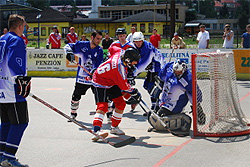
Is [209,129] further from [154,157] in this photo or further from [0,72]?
[0,72]

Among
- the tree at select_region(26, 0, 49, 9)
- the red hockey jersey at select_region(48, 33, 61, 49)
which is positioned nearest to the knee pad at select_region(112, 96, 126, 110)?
the red hockey jersey at select_region(48, 33, 61, 49)

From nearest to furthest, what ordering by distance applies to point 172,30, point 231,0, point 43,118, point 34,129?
1. point 34,129
2. point 43,118
3. point 172,30
4. point 231,0

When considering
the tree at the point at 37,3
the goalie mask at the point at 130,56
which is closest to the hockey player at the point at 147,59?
the goalie mask at the point at 130,56

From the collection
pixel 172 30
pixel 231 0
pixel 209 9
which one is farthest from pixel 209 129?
pixel 231 0

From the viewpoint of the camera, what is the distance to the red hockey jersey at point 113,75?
19.9 feet

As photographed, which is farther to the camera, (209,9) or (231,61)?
(209,9)

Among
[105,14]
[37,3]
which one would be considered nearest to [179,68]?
[105,14]

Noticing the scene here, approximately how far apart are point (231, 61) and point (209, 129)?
1.33 metres

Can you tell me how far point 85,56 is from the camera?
310 inches

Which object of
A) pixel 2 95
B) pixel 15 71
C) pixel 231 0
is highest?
pixel 231 0

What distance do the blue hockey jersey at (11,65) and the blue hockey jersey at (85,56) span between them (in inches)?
120

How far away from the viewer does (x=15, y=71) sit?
4.57 m

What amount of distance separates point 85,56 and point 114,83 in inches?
65.5

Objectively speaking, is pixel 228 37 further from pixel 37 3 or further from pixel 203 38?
pixel 37 3
